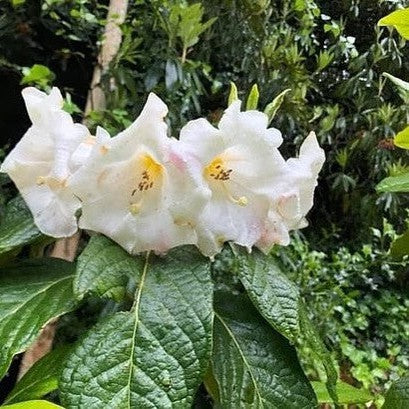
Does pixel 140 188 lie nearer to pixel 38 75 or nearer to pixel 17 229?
pixel 17 229

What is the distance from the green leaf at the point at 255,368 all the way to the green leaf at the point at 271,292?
0.18ft

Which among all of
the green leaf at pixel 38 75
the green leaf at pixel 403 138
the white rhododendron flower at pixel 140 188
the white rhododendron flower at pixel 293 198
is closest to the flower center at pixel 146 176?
the white rhododendron flower at pixel 140 188

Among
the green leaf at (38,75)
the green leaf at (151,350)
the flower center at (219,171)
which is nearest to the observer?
the green leaf at (151,350)

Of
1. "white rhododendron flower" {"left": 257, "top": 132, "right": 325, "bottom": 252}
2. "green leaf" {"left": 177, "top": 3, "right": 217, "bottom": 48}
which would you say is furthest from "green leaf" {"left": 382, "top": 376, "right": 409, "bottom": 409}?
"green leaf" {"left": 177, "top": 3, "right": 217, "bottom": 48}

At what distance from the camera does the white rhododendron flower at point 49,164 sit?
0.60 m

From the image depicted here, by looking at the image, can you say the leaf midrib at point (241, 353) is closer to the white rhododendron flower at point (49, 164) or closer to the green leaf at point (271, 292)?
the green leaf at point (271, 292)

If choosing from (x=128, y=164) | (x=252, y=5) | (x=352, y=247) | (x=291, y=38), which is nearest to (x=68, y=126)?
(x=128, y=164)

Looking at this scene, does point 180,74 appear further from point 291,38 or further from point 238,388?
point 238,388

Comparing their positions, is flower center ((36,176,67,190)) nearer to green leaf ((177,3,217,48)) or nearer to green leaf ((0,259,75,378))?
green leaf ((0,259,75,378))

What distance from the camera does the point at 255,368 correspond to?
59 centimetres

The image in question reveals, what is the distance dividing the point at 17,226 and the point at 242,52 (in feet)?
5.68

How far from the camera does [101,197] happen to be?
0.57m

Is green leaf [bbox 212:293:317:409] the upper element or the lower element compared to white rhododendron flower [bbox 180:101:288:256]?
lower

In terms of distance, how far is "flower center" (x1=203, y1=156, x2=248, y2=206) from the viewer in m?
0.58
